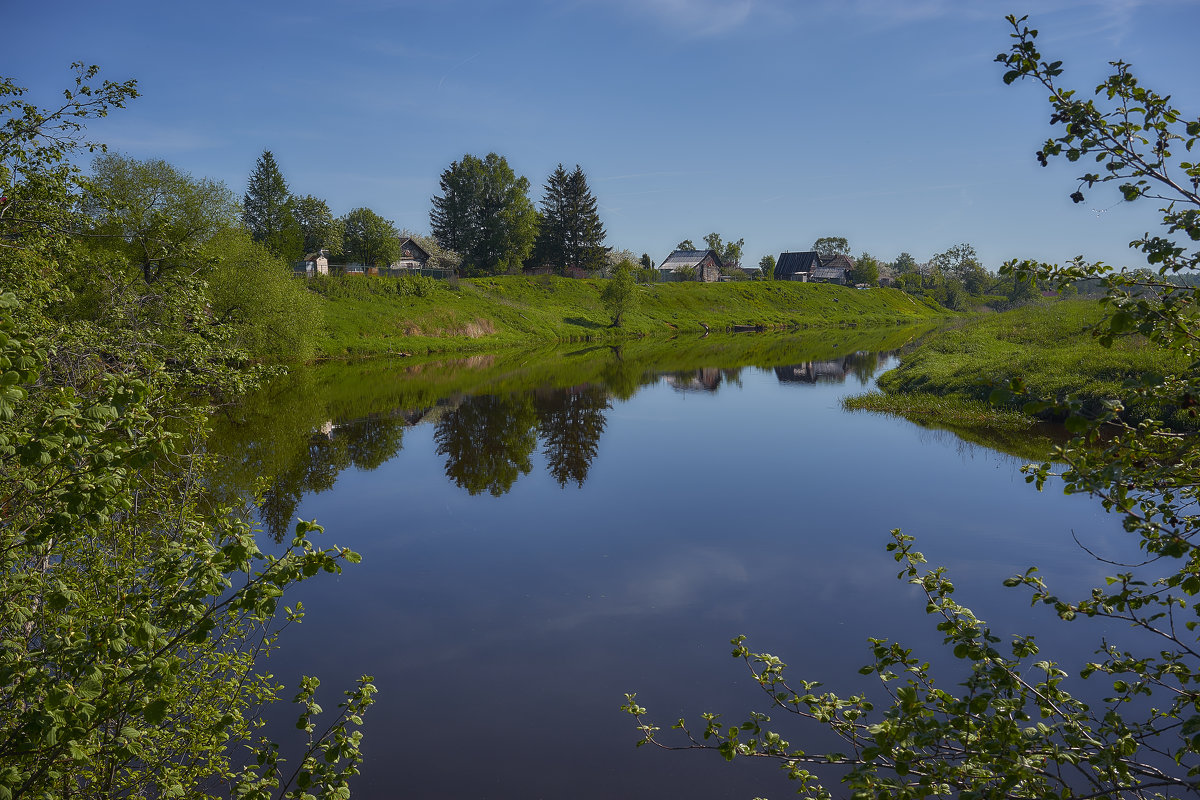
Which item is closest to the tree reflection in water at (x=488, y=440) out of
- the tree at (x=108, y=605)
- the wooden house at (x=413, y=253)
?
the tree at (x=108, y=605)

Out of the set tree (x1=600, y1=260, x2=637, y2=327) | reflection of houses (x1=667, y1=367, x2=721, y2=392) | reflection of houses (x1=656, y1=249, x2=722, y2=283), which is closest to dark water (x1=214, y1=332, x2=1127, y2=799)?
reflection of houses (x1=667, y1=367, x2=721, y2=392)

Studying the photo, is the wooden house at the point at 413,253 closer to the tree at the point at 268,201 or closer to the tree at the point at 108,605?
the tree at the point at 268,201

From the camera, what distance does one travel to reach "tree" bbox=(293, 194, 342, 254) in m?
91.0

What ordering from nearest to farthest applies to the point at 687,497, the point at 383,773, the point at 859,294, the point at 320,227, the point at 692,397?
the point at 383,773
the point at 687,497
the point at 692,397
the point at 320,227
the point at 859,294

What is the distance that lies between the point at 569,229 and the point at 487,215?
1183 cm

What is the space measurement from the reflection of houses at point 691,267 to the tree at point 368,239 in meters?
52.6

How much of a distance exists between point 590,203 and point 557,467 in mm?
85341

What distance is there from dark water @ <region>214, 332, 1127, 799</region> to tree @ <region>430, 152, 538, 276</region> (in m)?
73.3

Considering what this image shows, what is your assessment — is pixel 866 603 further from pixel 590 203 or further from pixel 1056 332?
pixel 590 203

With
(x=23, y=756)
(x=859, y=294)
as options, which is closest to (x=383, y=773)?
(x=23, y=756)

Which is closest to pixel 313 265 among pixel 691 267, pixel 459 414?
pixel 459 414

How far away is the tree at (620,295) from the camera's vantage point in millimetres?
82812

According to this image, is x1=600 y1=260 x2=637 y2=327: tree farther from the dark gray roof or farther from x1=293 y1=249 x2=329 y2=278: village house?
the dark gray roof

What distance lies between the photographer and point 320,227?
9156cm
